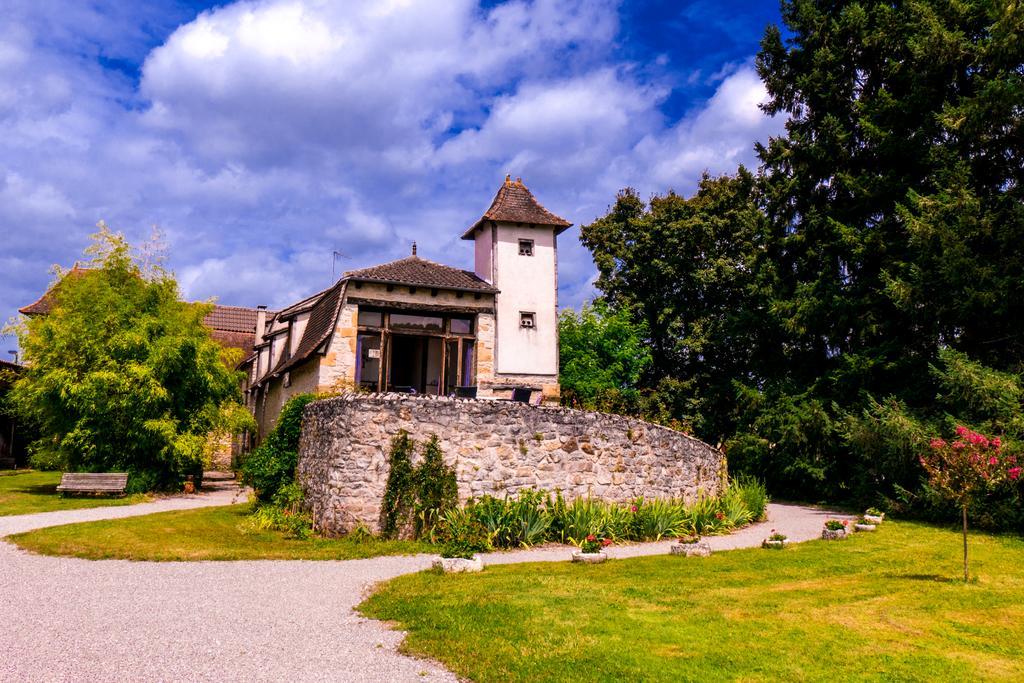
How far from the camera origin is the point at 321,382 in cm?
2147

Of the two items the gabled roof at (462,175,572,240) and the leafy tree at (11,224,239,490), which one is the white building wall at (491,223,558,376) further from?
the leafy tree at (11,224,239,490)

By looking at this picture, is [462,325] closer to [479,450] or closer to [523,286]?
[523,286]

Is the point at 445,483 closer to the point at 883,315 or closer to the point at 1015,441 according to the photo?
the point at 1015,441

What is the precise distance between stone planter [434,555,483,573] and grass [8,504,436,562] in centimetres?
190

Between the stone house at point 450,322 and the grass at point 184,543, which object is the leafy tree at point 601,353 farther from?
the grass at point 184,543

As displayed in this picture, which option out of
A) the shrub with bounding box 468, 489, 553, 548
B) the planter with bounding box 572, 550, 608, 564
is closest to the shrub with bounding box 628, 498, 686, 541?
the shrub with bounding box 468, 489, 553, 548

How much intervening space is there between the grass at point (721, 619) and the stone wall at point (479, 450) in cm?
302

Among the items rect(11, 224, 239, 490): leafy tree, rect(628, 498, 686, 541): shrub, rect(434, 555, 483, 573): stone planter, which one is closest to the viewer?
rect(434, 555, 483, 573): stone planter

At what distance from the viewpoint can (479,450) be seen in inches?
542

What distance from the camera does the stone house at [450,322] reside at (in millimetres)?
22422

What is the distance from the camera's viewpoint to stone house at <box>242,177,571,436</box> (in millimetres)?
22422

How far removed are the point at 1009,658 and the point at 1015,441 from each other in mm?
A: 10295

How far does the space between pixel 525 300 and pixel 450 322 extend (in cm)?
300

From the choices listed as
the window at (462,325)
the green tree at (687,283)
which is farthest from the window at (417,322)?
the green tree at (687,283)
